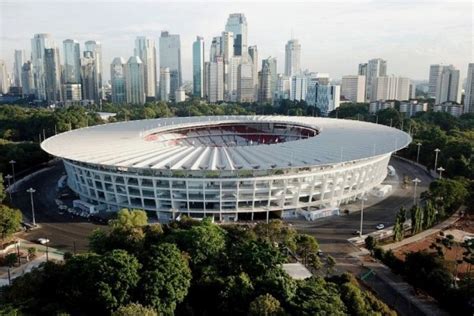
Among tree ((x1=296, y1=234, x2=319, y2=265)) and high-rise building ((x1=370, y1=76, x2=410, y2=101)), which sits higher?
high-rise building ((x1=370, y1=76, x2=410, y2=101))

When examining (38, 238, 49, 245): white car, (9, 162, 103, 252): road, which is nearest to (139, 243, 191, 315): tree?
(9, 162, 103, 252): road

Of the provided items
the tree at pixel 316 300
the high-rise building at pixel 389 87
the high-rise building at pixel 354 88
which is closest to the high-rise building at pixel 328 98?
the high-rise building at pixel 354 88

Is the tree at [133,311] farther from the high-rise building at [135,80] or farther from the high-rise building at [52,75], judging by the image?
the high-rise building at [52,75]

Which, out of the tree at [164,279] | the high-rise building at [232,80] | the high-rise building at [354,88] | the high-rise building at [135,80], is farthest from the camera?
the high-rise building at [232,80]

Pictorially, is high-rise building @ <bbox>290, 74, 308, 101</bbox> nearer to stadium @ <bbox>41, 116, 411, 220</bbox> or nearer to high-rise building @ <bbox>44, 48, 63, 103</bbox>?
high-rise building @ <bbox>44, 48, 63, 103</bbox>

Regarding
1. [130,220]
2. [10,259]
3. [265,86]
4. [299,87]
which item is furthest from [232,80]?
[10,259]

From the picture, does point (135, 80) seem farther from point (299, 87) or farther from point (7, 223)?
point (7, 223)
